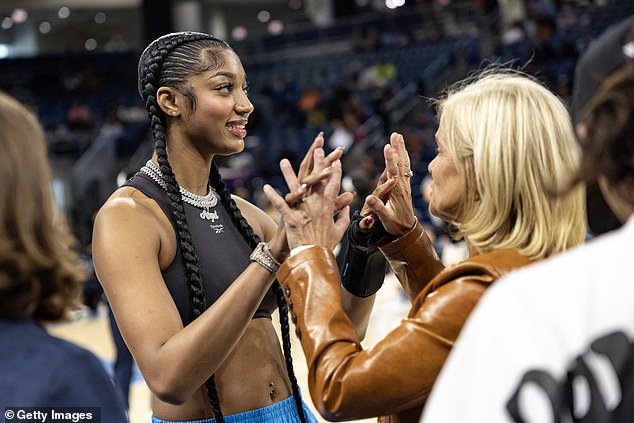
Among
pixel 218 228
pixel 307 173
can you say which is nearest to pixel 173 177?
pixel 218 228

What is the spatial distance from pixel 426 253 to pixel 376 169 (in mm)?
8578

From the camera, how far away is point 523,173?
1.38m

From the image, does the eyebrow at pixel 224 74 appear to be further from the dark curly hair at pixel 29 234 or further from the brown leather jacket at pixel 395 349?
the dark curly hair at pixel 29 234

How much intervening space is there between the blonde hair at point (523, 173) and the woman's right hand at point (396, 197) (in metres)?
0.34

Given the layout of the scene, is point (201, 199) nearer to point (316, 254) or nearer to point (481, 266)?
point (316, 254)

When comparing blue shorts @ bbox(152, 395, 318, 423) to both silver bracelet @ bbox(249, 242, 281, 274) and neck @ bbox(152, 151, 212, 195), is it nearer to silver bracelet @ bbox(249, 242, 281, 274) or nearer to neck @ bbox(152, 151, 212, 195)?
silver bracelet @ bbox(249, 242, 281, 274)

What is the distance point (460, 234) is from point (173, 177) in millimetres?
707

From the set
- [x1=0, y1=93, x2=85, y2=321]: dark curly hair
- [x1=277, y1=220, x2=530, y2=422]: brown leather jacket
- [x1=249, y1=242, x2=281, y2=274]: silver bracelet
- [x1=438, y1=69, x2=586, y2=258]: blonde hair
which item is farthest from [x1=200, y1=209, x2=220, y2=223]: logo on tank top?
[x1=0, y1=93, x2=85, y2=321]: dark curly hair

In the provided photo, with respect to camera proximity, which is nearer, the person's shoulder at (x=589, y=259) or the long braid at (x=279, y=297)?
the person's shoulder at (x=589, y=259)

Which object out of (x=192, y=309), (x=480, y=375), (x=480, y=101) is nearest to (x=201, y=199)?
(x=192, y=309)

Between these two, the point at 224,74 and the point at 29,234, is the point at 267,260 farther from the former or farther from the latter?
the point at 29,234

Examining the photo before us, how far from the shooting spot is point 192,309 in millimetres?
1798

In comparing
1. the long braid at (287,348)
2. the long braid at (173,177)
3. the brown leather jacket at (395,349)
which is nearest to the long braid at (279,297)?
A: the long braid at (287,348)

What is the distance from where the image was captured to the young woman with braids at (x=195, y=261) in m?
1.61
